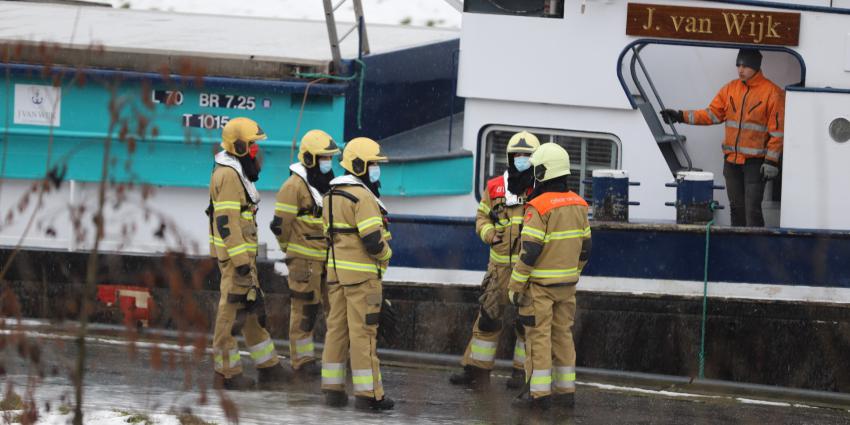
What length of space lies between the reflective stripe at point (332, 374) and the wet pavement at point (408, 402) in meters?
0.17

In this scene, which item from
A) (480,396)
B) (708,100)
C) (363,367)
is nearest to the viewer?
(363,367)

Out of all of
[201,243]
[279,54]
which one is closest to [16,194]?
[201,243]

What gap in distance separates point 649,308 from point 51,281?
4.60m

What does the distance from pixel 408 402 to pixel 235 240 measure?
149 centimetres

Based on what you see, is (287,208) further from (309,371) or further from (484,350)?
(484,350)

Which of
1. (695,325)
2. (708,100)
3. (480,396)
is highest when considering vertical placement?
(708,100)

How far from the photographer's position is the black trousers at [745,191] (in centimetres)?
875

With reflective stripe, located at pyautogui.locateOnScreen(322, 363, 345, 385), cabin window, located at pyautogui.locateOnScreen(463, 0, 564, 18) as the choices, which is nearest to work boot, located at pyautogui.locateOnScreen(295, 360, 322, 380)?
reflective stripe, located at pyautogui.locateOnScreen(322, 363, 345, 385)

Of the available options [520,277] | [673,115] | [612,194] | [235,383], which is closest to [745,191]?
[673,115]

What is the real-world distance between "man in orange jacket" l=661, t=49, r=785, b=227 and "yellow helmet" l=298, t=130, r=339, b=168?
2.48 meters

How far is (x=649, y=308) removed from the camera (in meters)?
8.52

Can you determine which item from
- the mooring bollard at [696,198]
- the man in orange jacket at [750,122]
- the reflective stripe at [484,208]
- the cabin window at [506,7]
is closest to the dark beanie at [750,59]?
the man in orange jacket at [750,122]

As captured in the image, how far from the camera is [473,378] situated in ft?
27.8

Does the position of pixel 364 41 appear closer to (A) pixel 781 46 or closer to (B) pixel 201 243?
(B) pixel 201 243
